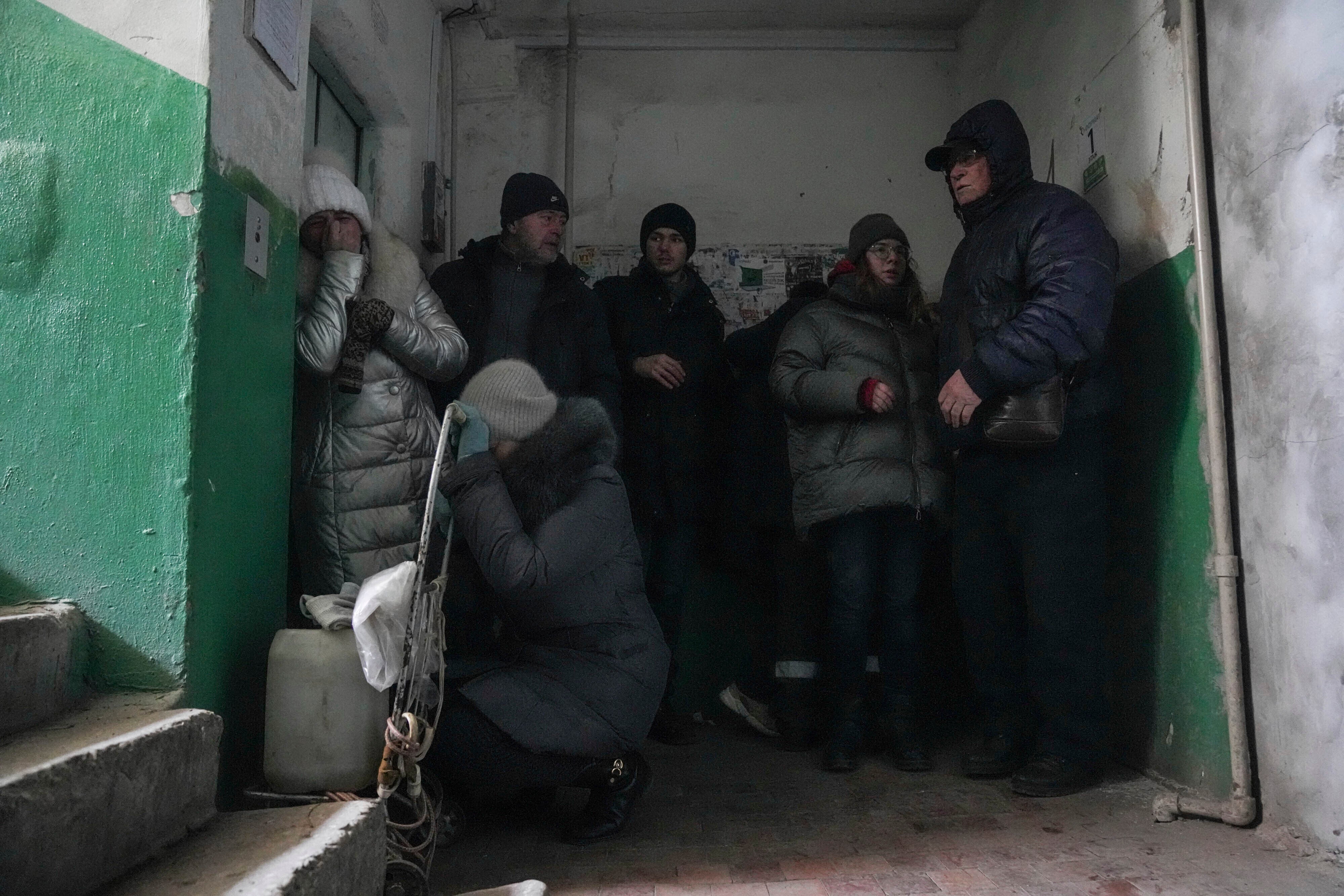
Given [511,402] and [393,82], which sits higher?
[393,82]

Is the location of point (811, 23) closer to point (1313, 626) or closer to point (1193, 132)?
point (1193, 132)

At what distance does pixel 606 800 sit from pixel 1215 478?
167 cm

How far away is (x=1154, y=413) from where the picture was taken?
2.63m

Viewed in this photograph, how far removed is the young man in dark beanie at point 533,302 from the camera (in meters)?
3.08

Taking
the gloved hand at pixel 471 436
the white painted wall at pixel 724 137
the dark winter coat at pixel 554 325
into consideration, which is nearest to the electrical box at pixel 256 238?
the gloved hand at pixel 471 436

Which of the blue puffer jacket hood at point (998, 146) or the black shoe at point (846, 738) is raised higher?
the blue puffer jacket hood at point (998, 146)

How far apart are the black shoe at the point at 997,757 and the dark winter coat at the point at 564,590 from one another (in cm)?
102

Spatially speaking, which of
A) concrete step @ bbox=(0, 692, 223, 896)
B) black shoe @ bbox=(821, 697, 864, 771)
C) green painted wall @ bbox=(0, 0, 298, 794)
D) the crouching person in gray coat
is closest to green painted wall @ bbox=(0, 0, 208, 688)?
green painted wall @ bbox=(0, 0, 298, 794)

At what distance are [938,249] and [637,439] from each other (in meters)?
1.77

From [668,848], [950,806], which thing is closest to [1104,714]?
[950,806]

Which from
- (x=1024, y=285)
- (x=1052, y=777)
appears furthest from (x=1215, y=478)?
(x=1052, y=777)

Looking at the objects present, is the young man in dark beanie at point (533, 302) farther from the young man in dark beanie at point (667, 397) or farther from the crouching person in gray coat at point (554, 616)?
the crouching person in gray coat at point (554, 616)

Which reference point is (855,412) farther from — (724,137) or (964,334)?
(724,137)

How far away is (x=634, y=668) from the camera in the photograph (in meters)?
2.25
